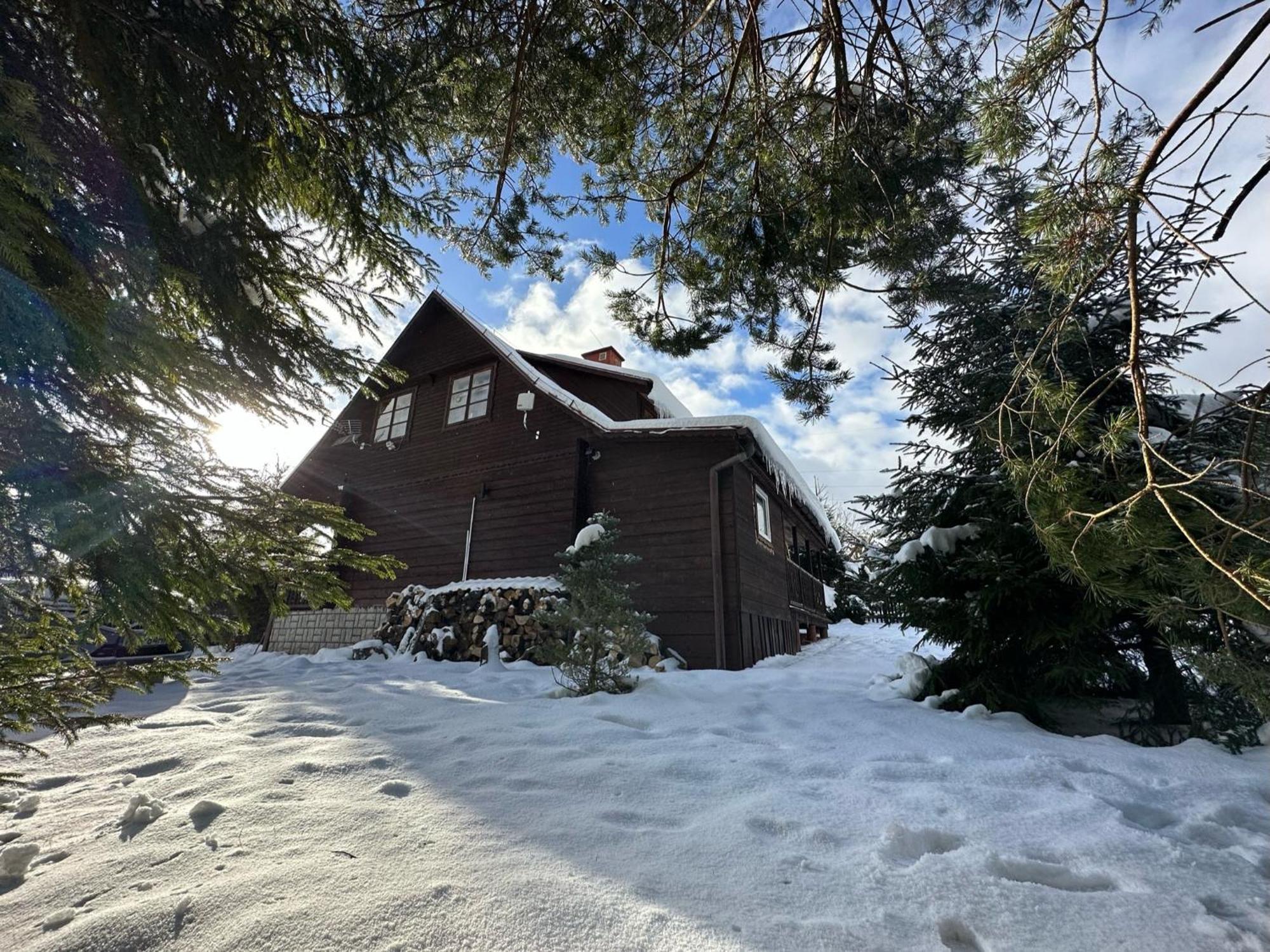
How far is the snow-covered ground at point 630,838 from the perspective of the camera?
125 cm

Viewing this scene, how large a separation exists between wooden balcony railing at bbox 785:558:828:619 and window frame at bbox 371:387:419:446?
25.7ft

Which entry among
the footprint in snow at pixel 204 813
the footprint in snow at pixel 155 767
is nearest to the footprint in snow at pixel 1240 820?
the footprint in snow at pixel 204 813

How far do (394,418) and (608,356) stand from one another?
188 inches

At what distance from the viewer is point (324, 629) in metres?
9.31

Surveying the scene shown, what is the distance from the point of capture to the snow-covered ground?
4.11 ft

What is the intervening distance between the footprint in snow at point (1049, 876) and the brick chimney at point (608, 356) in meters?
11.2

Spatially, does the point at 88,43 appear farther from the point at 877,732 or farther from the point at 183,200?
the point at 877,732

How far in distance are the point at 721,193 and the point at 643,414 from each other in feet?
24.1

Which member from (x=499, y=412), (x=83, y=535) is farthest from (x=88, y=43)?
(x=499, y=412)

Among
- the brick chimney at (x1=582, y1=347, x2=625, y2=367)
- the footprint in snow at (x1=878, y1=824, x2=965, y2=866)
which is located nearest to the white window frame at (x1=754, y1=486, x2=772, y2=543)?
the brick chimney at (x1=582, y1=347, x2=625, y2=367)

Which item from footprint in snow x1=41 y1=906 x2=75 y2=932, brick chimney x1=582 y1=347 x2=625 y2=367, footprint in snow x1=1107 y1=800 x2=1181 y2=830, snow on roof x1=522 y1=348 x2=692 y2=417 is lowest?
footprint in snow x1=41 y1=906 x2=75 y2=932

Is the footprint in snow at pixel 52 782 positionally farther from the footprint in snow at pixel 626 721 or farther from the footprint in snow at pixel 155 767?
the footprint in snow at pixel 626 721

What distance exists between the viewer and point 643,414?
10.6 m

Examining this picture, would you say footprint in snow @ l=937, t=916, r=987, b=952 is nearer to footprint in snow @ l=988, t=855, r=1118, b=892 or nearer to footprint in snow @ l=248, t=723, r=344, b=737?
footprint in snow @ l=988, t=855, r=1118, b=892
